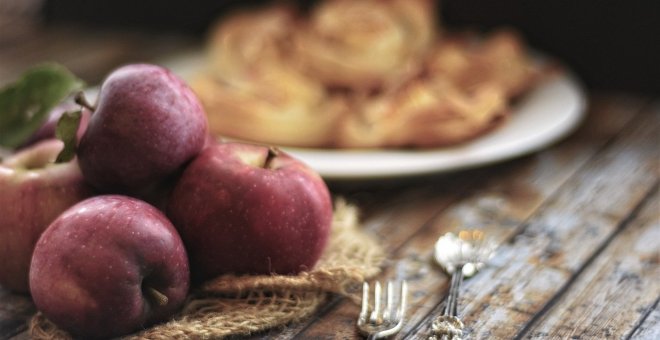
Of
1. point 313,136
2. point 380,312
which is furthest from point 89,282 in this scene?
point 313,136

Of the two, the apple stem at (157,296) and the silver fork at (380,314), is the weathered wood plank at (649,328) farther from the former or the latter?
the apple stem at (157,296)

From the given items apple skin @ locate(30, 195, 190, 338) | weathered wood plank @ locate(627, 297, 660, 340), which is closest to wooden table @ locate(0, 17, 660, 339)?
weathered wood plank @ locate(627, 297, 660, 340)

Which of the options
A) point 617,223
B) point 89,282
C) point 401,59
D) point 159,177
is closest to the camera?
point 89,282

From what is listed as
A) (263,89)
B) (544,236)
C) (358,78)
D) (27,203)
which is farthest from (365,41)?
(27,203)

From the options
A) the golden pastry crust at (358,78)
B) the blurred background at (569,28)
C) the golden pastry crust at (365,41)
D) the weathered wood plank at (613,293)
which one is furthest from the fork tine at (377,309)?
the blurred background at (569,28)

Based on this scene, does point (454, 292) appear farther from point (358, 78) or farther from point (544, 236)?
point (358, 78)

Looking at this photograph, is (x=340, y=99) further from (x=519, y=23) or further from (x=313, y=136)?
(x=519, y=23)
